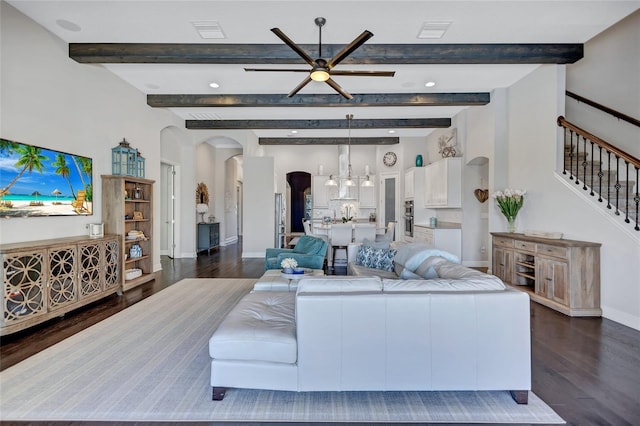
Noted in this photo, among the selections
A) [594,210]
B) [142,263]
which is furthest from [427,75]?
[142,263]

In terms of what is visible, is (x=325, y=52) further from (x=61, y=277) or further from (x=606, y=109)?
(x=606, y=109)

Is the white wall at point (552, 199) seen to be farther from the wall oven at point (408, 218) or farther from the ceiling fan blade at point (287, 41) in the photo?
the ceiling fan blade at point (287, 41)

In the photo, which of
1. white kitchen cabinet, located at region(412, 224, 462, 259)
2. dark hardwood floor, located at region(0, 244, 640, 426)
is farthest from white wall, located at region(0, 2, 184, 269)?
white kitchen cabinet, located at region(412, 224, 462, 259)

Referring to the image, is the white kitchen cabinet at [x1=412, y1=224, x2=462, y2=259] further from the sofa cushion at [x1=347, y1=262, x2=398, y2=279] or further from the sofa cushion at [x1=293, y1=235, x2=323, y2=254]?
the sofa cushion at [x1=293, y1=235, x2=323, y2=254]

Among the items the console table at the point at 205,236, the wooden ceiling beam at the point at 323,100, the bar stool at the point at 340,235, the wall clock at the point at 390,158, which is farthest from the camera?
the wall clock at the point at 390,158

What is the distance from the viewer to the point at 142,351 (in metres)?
2.81

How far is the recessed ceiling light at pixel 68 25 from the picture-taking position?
357 cm

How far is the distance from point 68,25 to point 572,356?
6330 mm

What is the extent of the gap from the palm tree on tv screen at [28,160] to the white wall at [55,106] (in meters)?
0.12

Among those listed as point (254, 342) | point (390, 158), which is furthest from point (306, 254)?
point (390, 158)

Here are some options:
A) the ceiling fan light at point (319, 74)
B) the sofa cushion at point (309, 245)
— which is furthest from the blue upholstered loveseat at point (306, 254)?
the ceiling fan light at point (319, 74)

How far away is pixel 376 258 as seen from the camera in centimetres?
438

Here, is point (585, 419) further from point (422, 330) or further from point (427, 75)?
point (427, 75)

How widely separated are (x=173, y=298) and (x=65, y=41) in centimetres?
369
